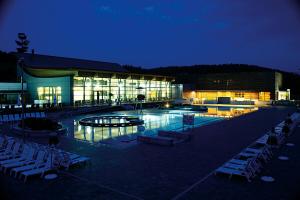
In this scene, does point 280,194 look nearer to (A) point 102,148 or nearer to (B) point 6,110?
(A) point 102,148

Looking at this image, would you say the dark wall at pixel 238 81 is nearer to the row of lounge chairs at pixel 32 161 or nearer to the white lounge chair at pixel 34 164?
the row of lounge chairs at pixel 32 161

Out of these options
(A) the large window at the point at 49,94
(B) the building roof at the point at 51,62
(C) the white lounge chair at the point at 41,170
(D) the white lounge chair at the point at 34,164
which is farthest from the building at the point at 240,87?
(C) the white lounge chair at the point at 41,170

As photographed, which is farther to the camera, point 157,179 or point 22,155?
point 22,155

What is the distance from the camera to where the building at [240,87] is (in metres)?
49.4

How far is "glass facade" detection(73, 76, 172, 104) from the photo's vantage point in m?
33.5

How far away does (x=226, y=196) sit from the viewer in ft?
20.5

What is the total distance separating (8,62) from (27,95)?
26.7 m

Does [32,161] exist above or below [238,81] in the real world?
below

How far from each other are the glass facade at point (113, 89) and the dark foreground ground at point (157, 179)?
23268 mm

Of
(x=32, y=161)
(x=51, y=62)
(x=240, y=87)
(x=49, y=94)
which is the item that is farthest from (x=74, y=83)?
(x=240, y=87)

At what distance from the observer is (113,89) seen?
38625mm

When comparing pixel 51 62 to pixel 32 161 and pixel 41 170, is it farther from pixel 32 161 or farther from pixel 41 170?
pixel 41 170

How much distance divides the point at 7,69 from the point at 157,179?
168 feet

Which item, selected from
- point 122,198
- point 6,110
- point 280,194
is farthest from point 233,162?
point 6,110
